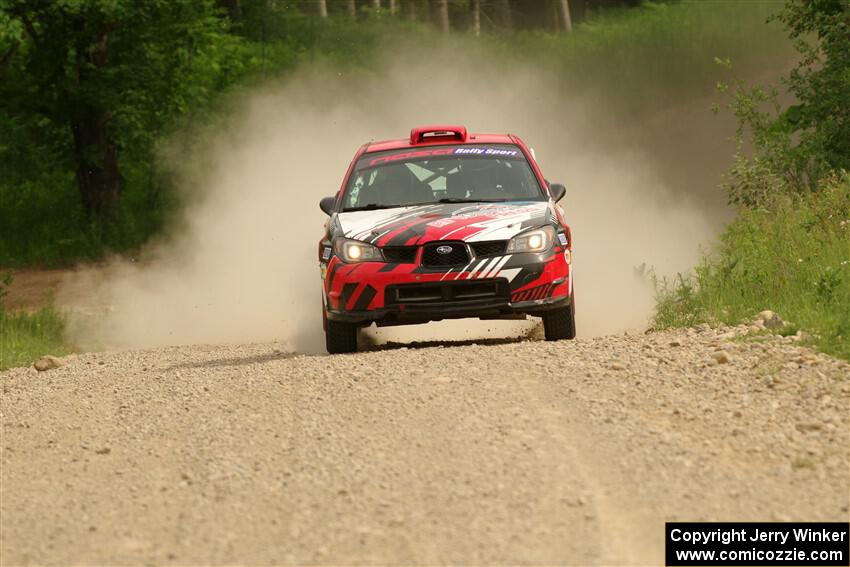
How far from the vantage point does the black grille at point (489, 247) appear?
38.0 ft

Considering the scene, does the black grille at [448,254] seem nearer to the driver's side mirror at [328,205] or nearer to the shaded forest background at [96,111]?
the driver's side mirror at [328,205]

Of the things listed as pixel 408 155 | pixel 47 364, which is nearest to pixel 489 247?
pixel 408 155

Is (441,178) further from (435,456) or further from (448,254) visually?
(435,456)

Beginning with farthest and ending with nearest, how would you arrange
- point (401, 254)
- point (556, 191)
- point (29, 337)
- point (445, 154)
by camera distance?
point (29, 337)
point (445, 154)
point (556, 191)
point (401, 254)

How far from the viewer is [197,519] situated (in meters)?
7.00

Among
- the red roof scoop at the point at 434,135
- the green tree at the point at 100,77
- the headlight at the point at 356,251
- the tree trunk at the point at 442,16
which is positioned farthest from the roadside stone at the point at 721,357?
the tree trunk at the point at 442,16

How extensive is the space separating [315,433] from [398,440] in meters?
0.57

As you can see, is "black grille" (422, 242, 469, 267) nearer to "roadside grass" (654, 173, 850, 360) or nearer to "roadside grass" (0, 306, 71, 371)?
"roadside grass" (654, 173, 850, 360)

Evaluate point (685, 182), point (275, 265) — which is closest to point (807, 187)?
point (275, 265)

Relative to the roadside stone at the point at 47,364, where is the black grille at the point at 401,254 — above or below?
above

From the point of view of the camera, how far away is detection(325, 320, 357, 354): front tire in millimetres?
12086

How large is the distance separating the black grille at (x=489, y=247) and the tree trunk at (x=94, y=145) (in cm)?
1652

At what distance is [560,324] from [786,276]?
203 centimetres

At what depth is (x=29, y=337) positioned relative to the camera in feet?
58.2
